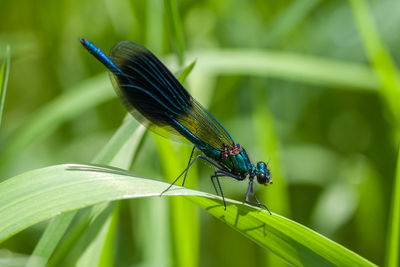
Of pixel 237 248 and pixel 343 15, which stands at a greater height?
pixel 343 15

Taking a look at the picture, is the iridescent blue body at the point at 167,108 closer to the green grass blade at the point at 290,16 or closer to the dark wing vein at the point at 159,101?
the dark wing vein at the point at 159,101

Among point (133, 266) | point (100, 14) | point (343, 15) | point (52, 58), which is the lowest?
point (133, 266)

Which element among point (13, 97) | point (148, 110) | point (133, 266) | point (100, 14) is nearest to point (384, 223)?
Answer: point (133, 266)

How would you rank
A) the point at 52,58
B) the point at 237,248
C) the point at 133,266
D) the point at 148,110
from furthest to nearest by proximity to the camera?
the point at 52,58, the point at 237,248, the point at 133,266, the point at 148,110

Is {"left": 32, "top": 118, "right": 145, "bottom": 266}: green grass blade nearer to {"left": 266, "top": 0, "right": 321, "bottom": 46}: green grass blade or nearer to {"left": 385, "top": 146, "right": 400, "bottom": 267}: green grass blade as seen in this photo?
{"left": 385, "top": 146, "right": 400, "bottom": 267}: green grass blade

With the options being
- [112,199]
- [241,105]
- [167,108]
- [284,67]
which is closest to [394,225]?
[112,199]

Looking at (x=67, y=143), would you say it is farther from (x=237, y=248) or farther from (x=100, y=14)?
(x=237, y=248)
